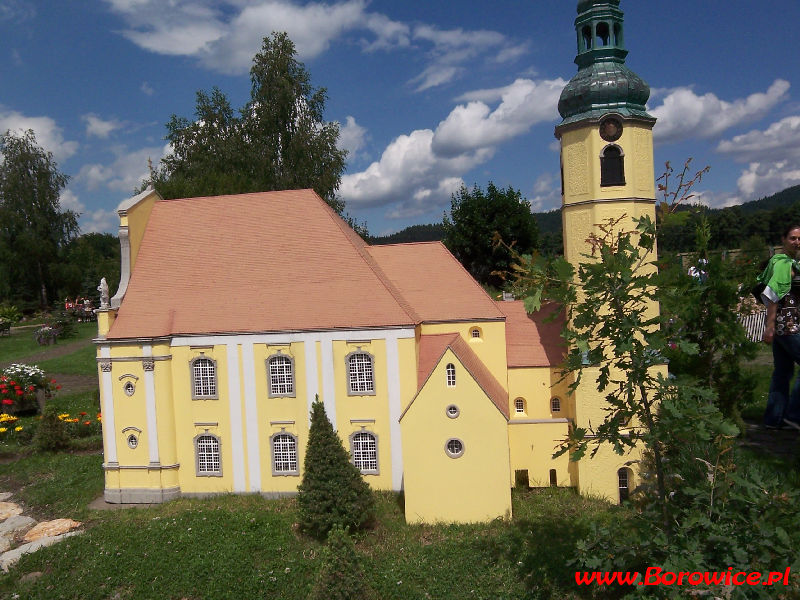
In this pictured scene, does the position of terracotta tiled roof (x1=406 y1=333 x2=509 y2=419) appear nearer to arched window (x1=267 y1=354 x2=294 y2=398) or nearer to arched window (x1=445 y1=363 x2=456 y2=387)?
arched window (x1=445 y1=363 x2=456 y2=387)

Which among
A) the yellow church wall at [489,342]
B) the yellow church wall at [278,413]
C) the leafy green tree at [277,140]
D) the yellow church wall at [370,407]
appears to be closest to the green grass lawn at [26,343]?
the leafy green tree at [277,140]

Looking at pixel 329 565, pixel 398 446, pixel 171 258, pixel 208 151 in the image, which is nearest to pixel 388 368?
pixel 398 446

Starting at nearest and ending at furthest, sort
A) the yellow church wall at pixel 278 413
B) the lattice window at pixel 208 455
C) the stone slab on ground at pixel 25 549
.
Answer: the stone slab on ground at pixel 25 549 < the yellow church wall at pixel 278 413 < the lattice window at pixel 208 455

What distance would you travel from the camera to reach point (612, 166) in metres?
19.1

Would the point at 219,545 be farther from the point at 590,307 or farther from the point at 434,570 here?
the point at 590,307

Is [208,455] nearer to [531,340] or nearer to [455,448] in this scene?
[455,448]

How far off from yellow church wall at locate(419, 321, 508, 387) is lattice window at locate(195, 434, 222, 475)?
8.89m

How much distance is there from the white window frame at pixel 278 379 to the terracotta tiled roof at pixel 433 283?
17.0 feet

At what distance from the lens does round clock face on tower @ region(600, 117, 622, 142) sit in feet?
61.6

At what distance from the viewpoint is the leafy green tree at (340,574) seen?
12453mm

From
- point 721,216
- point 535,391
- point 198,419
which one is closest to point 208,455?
point 198,419

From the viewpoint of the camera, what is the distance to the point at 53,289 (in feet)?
234

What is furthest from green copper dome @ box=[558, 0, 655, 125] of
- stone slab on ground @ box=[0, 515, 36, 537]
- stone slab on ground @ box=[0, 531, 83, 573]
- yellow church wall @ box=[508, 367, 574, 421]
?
stone slab on ground @ box=[0, 515, 36, 537]

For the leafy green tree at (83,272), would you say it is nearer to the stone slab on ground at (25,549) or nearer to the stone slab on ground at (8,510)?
the stone slab on ground at (8,510)
